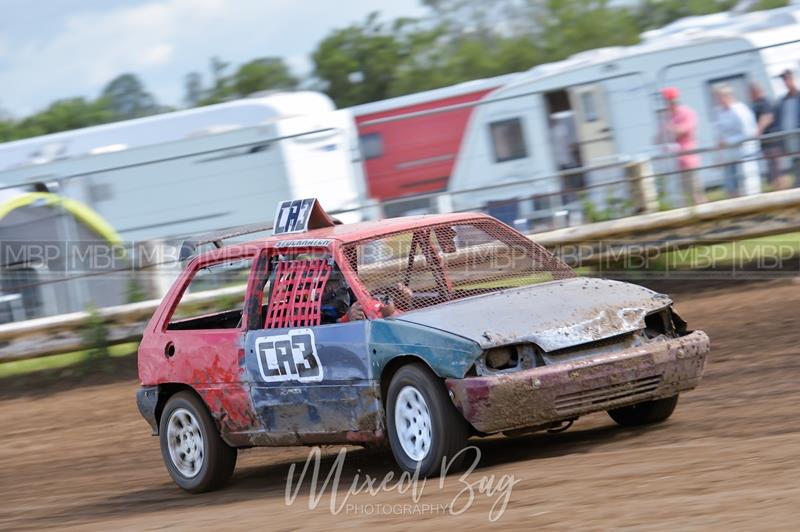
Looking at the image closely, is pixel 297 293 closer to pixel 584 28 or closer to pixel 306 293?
pixel 306 293

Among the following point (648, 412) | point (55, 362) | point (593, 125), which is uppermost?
point (593, 125)

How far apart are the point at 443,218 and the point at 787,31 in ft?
35.1

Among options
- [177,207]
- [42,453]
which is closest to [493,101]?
[177,207]

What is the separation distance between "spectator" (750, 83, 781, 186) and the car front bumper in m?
6.04

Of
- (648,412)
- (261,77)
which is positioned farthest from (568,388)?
(261,77)

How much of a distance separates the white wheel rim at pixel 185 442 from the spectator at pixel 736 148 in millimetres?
6577

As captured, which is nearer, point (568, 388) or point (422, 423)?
point (568, 388)

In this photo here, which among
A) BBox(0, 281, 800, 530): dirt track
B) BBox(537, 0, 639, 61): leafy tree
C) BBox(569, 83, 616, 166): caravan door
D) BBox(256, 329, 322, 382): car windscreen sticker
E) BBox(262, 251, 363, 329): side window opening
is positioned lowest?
BBox(0, 281, 800, 530): dirt track

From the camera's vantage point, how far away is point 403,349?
628cm

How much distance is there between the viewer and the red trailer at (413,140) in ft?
49.4

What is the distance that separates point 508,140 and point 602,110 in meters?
1.77

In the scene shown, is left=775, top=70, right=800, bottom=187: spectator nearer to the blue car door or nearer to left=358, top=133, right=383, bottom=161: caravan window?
left=358, top=133, right=383, bottom=161: caravan window

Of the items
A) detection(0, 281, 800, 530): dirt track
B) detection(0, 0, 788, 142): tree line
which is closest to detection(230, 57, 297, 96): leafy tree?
detection(0, 0, 788, 142): tree line

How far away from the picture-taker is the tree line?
49.1 meters
